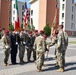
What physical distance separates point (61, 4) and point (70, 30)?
9.46m

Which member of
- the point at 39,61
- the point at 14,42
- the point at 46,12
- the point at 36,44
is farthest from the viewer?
the point at 46,12

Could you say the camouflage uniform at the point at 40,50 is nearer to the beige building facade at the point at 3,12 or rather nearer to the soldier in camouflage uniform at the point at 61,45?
the soldier in camouflage uniform at the point at 61,45

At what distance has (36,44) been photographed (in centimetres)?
1147

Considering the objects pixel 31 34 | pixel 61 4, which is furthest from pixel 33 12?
pixel 31 34

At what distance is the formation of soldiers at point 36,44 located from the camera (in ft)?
36.7

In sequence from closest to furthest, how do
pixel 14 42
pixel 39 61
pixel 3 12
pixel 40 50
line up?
pixel 39 61, pixel 40 50, pixel 14 42, pixel 3 12

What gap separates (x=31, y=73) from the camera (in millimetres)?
10664

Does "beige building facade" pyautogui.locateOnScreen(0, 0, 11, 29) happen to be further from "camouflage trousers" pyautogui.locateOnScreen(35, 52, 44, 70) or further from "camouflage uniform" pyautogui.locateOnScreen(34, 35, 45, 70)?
"camouflage trousers" pyautogui.locateOnScreen(35, 52, 44, 70)

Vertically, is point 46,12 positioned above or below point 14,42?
above

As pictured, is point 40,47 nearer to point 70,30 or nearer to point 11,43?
point 11,43

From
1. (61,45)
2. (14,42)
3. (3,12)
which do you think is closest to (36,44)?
(61,45)

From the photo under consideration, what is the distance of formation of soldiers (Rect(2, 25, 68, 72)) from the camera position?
11.2 meters

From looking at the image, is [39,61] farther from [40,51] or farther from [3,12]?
Answer: [3,12]

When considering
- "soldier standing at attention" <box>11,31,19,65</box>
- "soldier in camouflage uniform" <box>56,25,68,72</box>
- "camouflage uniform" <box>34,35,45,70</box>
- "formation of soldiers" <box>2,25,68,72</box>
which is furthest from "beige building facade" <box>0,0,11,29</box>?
"soldier in camouflage uniform" <box>56,25,68,72</box>
